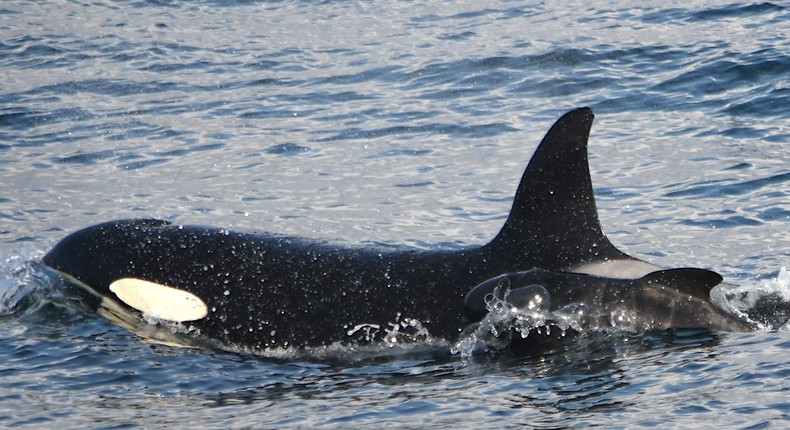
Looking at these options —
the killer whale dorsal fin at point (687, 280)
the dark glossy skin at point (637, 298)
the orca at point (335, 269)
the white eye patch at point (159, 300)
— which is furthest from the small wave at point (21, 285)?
the killer whale dorsal fin at point (687, 280)

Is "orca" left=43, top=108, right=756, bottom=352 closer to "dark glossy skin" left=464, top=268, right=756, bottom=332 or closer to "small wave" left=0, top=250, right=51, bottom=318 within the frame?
"dark glossy skin" left=464, top=268, right=756, bottom=332

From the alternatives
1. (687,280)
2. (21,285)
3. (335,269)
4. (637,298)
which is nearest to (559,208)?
(637,298)

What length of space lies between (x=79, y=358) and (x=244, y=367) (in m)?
1.27

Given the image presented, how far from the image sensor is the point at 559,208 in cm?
846

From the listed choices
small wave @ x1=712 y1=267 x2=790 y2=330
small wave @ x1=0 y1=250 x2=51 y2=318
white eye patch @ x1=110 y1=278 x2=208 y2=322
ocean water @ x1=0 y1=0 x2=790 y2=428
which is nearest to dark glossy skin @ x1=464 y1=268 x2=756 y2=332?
ocean water @ x1=0 y1=0 x2=790 y2=428

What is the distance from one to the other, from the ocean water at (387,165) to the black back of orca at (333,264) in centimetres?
29

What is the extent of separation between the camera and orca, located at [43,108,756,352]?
27.7 ft

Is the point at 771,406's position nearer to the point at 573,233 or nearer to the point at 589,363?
the point at 589,363

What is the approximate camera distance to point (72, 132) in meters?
Answer: 18.2

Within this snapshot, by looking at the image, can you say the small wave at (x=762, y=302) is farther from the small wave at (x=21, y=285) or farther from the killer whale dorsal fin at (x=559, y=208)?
the small wave at (x=21, y=285)

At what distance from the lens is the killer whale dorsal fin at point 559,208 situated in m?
8.36

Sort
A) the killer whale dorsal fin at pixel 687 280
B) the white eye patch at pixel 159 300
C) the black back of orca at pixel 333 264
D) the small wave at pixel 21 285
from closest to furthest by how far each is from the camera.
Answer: the killer whale dorsal fin at pixel 687 280 < the black back of orca at pixel 333 264 < the white eye patch at pixel 159 300 < the small wave at pixel 21 285

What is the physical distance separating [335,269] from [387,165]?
20.5 ft

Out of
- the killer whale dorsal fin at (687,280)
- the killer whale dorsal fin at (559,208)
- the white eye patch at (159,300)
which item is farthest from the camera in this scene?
the white eye patch at (159,300)
